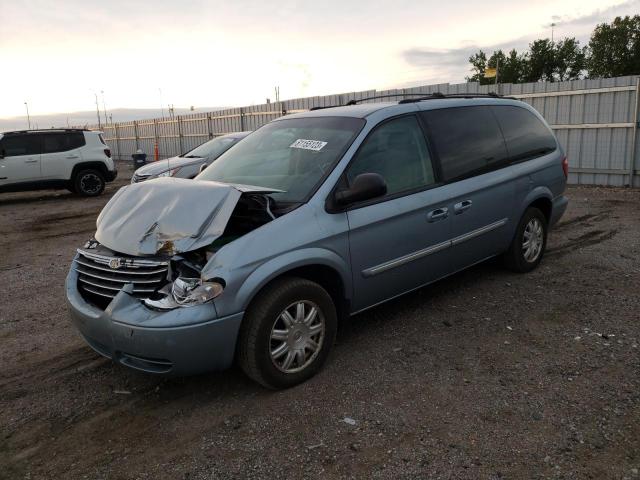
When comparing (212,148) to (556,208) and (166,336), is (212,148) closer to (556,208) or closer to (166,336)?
(556,208)

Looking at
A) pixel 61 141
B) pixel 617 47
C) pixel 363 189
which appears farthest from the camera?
pixel 617 47

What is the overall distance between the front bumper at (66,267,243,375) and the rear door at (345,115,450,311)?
108cm

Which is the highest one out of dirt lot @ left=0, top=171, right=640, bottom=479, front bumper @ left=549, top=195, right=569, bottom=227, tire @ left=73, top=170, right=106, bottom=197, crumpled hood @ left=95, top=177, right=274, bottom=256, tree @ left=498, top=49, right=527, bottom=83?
tree @ left=498, top=49, right=527, bottom=83

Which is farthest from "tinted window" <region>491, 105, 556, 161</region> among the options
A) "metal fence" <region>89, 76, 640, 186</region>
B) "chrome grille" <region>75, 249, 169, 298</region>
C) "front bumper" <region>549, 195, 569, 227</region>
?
"metal fence" <region>89, 76, 640, 186</region>

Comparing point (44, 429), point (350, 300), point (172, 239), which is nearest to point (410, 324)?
point (350, 300)

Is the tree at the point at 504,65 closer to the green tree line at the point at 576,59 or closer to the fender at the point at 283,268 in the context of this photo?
the green tree line at the point at 576,59

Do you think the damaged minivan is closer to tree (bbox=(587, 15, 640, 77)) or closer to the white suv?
the white suv

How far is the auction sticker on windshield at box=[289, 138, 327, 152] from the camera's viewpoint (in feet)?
12.8

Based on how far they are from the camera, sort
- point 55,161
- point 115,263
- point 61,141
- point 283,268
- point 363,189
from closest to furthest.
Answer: point 283,268 < point 115,263 < point 363,189 < point 55,161 < point 61,141

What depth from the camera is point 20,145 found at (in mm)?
13039

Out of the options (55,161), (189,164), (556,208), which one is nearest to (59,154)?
(55,161)

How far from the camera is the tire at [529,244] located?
521cm

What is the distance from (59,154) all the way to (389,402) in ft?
42.2

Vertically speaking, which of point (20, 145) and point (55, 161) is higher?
point (20, 145)
